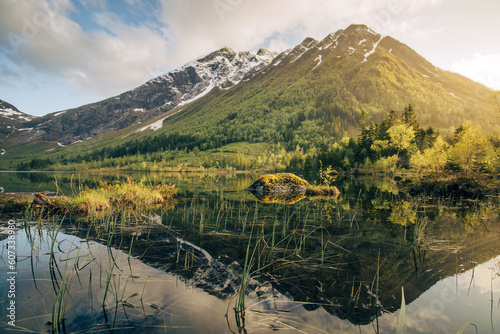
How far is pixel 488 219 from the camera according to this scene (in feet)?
42.0

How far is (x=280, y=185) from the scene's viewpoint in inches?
1152

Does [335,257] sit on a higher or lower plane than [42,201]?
lower

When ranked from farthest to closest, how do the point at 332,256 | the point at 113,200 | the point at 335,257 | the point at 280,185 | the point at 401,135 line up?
the point at 401,135 → the point at 280,185 → the point at 113,200 → the point at 332,256 → the point at 335,257

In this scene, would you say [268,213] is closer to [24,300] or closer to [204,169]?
[24,300]

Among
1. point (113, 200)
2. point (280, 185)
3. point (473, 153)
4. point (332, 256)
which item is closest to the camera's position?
point (332, 256)

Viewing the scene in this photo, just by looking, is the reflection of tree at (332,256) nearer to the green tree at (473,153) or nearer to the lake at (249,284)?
the lake at (249,284)

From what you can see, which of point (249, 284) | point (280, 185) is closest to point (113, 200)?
point (249, 284)

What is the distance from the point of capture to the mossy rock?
93.3 ft

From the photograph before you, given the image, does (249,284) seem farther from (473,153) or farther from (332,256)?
(473,153)

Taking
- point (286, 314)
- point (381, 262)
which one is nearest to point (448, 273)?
point (381, 262)

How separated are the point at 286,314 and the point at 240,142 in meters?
193

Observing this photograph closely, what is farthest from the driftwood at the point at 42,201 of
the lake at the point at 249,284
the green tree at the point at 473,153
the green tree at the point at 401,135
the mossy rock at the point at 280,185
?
the green tree at the point at 401,135

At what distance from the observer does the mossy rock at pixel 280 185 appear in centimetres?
2844

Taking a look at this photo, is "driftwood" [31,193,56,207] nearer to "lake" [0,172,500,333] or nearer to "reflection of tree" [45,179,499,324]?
"lake" [0,172,500,333]
